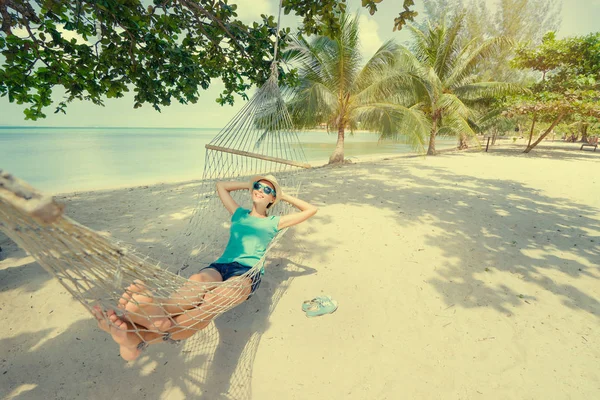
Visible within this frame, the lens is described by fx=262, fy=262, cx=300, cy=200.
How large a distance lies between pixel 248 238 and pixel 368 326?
0.93 meters

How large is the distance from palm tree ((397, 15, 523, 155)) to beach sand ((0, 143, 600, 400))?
6.92 metres

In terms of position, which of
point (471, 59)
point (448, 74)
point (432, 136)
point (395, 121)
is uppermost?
point (471, 59)

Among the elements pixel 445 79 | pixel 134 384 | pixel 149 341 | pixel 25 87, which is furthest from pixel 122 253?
pixel 445 79

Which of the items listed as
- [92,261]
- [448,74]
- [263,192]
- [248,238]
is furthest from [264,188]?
[448,74]

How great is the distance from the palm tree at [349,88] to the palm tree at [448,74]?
178 cm

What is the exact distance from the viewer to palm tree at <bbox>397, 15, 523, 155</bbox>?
8570 mm

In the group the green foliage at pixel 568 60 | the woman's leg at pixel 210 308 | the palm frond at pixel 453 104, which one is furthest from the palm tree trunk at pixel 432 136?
the woman's leg at pixel 210 308

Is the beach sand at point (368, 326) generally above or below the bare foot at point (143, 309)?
below

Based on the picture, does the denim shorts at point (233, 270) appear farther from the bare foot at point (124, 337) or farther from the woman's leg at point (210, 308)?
the bare foot at point (124, 337)

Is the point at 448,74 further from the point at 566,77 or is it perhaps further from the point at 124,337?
the point at 124,337

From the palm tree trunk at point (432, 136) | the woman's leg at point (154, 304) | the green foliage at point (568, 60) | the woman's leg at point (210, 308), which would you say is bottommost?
the woman's leg at point (210, 308)

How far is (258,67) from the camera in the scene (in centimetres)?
284

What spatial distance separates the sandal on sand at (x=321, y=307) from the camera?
67.1 inches

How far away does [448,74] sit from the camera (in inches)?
383
